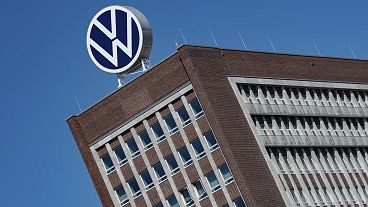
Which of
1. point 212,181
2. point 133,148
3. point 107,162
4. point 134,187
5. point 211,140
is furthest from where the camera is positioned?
point 107,162

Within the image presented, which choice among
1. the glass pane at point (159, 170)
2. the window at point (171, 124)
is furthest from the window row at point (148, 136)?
the glass pane at point (159, 170)

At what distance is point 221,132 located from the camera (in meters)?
132

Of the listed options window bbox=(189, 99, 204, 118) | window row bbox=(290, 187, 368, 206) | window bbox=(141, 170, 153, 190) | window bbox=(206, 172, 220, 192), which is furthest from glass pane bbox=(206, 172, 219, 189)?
window row bbox=(290, 187, 368, 206)

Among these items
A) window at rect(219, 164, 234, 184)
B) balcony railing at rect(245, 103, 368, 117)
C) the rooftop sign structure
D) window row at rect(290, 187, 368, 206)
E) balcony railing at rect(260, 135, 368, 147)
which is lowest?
window row at rect(290, 187, 368, 206)

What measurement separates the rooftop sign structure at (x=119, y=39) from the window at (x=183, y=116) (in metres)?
7.09

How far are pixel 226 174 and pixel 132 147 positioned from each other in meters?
11.8

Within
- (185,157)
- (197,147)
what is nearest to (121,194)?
(185,157)

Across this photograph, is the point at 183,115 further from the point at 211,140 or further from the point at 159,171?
the point at 159,171

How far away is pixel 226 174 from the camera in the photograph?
5177 inches

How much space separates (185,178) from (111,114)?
37.0 feet

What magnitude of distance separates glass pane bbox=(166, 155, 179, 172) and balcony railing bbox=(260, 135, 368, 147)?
9.64 metres

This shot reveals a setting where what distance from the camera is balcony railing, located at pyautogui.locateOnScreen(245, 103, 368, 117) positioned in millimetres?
140625

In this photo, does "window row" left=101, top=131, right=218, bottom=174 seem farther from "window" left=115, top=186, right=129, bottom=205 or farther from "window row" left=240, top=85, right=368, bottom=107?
"window row" left=240, top=85, right=368, bottom=107

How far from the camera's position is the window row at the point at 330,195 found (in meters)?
138
